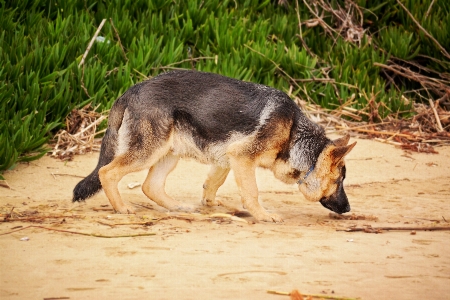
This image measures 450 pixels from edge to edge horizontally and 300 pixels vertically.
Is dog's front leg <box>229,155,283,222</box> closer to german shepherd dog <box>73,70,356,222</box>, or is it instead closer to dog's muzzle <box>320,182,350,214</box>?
german shepherd dog <box>73,70,356,222</box>

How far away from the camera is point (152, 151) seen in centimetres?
661

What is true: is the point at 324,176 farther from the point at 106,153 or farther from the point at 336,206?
the point at 106,153

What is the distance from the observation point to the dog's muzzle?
689 cm

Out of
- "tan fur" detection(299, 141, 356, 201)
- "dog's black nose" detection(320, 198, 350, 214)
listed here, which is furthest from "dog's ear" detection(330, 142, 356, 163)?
"dog's black nose" detection(320, 198, 350, 214)

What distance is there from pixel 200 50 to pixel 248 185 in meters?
Result: 4.82

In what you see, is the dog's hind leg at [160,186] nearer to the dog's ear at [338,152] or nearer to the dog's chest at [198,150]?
the dog's chest at [198,150]

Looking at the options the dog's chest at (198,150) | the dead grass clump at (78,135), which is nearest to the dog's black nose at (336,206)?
the dog's chest at (198,150)

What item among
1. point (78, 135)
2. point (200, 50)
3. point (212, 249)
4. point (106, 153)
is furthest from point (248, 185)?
point (200, 50)

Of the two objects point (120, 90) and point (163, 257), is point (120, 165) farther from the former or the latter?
point (120, 90)

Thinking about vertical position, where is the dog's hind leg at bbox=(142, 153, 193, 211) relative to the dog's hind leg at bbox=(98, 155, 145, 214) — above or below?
below

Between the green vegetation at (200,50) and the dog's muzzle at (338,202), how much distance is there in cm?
344

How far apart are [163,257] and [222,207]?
7.97 feet

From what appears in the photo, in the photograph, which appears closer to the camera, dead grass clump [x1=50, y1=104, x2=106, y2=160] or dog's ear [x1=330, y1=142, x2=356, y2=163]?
dog's ear [x1=330, y1=142, x2=356, y2=163]

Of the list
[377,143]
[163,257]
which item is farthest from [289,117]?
[377,143]
